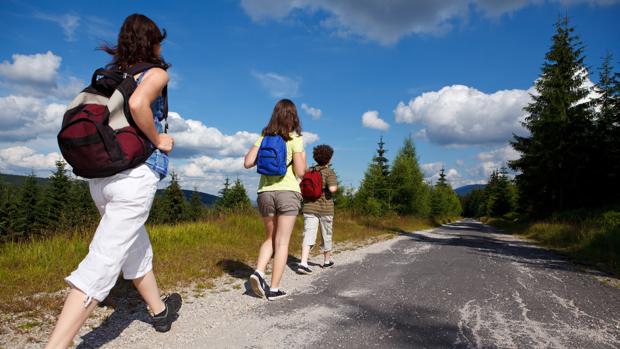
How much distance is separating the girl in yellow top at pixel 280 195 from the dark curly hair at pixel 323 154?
2474mm

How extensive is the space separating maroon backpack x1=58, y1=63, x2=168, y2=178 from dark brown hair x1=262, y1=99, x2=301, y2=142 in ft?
6.10

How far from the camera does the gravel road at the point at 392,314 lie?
2.91 meters

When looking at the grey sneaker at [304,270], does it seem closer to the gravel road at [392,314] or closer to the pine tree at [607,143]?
the gravel road at [392,314]

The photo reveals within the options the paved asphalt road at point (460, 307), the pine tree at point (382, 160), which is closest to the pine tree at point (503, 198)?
the pine tree at point (382, 160)

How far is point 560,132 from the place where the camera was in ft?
69.9

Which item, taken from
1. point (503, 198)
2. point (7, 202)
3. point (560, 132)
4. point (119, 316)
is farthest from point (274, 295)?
point (503, 198)

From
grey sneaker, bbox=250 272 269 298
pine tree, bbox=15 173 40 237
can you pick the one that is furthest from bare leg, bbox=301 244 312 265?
pine tree, bbox=15 173 40 237

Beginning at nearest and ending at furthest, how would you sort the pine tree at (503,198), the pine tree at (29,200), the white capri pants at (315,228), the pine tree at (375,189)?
the white capri pants at (315,228) < the pine tree at (375,189) < the pine tree at (29,200) < the pine tree at (503,198)

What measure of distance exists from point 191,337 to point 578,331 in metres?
3.27

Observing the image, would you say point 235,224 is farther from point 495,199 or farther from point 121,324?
point 495,199

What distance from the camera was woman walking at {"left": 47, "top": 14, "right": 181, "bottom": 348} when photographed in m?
2.20

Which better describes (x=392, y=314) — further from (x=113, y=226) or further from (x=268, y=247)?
(x=113, y=226)

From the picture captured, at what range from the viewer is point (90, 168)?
2271 mm

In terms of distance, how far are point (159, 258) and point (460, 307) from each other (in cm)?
423
